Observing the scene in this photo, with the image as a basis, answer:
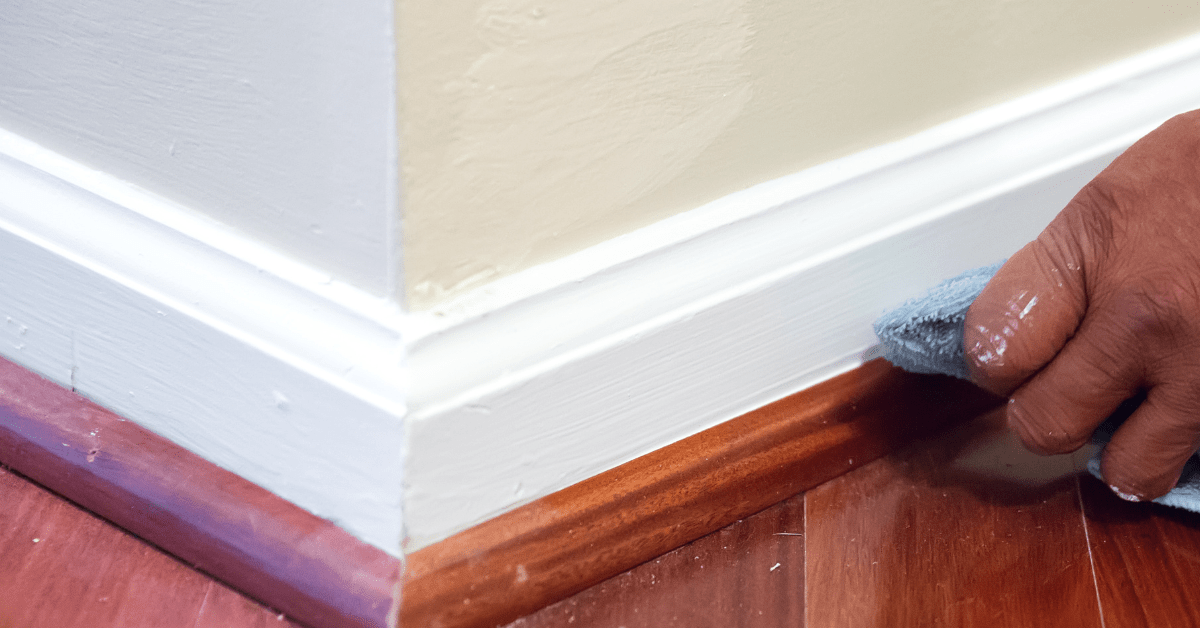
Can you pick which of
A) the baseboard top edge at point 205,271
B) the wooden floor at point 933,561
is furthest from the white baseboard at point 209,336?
the wooden floor at point 933,561

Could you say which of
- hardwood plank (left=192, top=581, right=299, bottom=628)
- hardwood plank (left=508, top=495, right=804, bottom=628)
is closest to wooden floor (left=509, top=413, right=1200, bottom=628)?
hardwood plank (left=508, top=495, right=804, bottom=628)

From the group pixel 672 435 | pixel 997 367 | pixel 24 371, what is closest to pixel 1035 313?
pixel 997 367

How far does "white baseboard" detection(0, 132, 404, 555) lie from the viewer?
40 centimetres

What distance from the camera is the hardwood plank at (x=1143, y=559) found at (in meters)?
0.46

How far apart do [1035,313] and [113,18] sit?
39cm

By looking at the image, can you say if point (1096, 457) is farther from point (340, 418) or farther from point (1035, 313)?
point (340, 418)

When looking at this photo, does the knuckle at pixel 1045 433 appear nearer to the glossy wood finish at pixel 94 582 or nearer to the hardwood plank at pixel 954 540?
the hardwood plank at pixel 954 540

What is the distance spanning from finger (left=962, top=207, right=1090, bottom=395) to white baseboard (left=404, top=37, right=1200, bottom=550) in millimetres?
59

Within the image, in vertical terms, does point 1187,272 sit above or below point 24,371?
above

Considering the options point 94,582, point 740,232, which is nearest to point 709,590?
point 740,232

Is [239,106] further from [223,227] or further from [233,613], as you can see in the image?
[233,613]

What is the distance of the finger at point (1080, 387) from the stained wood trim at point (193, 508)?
0.95 ft

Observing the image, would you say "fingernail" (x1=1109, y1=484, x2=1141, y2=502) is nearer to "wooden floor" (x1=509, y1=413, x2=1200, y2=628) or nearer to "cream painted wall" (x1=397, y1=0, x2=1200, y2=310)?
"wooden floor" (x1=509, y1=413, x2=1200, y2=628)

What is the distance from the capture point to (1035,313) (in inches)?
17.7
